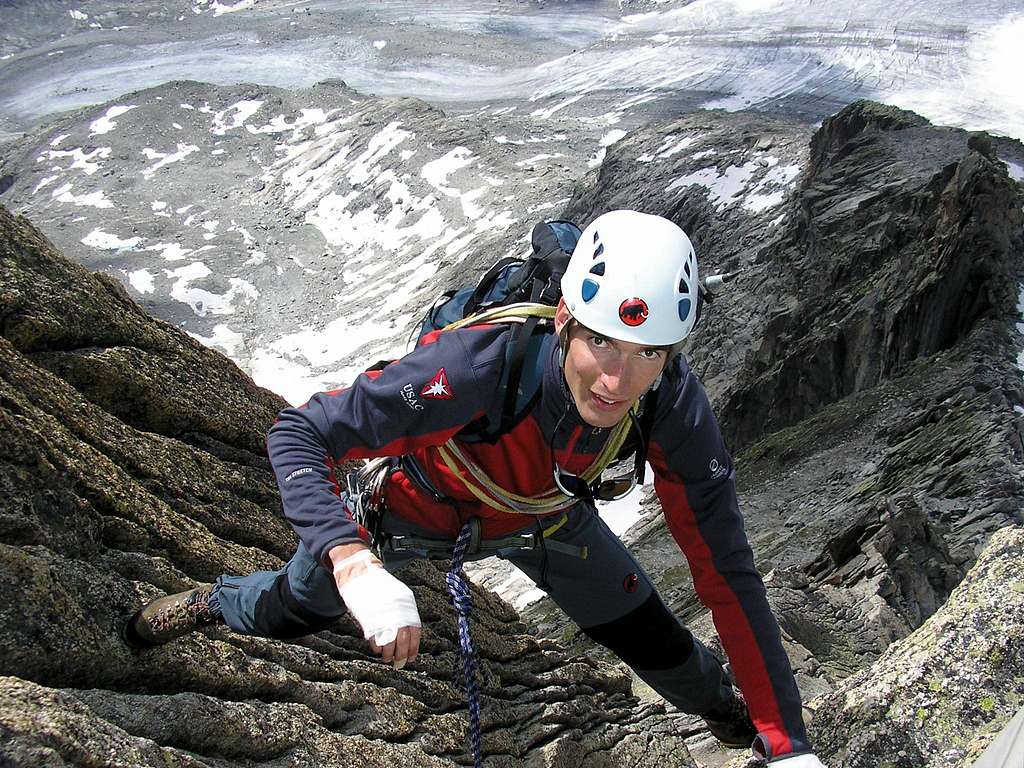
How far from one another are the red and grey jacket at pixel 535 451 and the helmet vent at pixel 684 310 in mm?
348

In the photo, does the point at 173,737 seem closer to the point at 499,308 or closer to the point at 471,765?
the point at 471,765

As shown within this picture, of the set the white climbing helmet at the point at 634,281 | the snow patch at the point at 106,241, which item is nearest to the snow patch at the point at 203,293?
the snow patch at the point at 106,241

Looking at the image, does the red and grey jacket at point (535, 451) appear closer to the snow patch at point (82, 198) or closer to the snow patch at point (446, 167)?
the snow patch at point (446, 167)

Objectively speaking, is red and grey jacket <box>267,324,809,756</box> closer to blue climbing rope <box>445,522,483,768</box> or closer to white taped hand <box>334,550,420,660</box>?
white taped hand <box>334,550,420,660</box>

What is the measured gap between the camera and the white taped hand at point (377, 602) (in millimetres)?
4328

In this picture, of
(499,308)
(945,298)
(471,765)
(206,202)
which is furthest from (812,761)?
(206,202)

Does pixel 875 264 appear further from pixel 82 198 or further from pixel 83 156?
pixel 83 156

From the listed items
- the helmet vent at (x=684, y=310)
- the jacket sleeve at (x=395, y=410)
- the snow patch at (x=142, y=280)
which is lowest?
the snow patch at (x=142, y=280)

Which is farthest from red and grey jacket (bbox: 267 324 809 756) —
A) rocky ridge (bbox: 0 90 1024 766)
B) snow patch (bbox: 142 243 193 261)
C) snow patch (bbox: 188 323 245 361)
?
snow patch (bbox: 142 243 193 261)

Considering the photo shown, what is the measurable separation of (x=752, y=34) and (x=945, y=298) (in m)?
116

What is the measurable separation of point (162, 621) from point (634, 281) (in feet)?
11.1

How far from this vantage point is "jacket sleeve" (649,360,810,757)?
562 cm

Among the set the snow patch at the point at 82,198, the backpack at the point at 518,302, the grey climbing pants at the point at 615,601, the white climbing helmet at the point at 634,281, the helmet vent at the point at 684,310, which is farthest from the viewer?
the snow patch at the point at 82,198

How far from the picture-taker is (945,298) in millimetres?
26031
